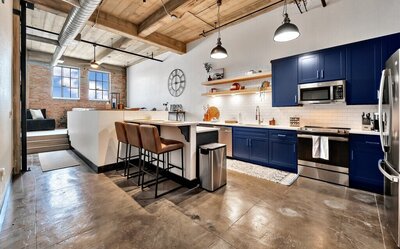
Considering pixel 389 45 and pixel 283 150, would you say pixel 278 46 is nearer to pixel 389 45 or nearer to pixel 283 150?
pixel 389 45

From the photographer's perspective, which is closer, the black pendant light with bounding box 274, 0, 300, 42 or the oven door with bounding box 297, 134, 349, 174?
the black pendant light with bounding box 274, 0, 300, 42

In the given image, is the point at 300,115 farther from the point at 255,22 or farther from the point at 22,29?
the point at 22,29

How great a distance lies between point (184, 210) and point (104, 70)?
29.6 ft

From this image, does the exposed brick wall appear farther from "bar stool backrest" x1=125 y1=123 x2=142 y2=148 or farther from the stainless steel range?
the stainless steel range

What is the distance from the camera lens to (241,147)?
4.32 metres

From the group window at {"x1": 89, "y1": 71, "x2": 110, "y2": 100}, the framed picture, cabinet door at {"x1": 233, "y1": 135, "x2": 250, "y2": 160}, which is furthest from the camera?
window at {"x1": 89, "y1": 71, "x2": 110, "y2": 100}

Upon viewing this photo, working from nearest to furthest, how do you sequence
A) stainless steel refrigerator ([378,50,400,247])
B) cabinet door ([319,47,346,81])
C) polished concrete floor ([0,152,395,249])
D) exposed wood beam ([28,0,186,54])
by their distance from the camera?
1. stainless steel refrigerator ([378,50,400,247])
2. polished concrete floor ([0,152,395,249])
3. cabinet door ([319,47,346,81])
4. exposed wood beam ([28,0,186,54])

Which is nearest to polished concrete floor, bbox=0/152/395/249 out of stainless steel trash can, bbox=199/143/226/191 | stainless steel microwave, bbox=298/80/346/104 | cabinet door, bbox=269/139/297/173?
stainless steel trash can, bbox=199/143/226/191

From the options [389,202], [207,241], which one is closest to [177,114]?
[207,241]

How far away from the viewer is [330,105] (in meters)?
3.51

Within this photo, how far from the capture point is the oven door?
2924 mm

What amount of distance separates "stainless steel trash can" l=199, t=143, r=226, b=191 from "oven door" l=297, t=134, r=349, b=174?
5.06ft

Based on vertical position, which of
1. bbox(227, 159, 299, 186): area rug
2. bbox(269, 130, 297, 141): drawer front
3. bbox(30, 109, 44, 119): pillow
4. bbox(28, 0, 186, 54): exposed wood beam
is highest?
bbox(28, 0, 186, 54): exposed wood beam

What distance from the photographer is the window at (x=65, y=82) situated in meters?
8.07
